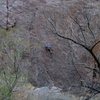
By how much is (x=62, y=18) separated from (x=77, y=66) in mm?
3568

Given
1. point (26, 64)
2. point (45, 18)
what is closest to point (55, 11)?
point (45, 18)

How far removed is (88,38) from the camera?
814 cm

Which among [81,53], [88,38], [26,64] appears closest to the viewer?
[88,38]

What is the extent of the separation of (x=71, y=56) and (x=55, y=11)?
2533 millimetres

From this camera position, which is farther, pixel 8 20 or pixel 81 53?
pixel 8 20

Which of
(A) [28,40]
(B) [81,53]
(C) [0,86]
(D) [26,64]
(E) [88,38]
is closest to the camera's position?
(C) [0,86]

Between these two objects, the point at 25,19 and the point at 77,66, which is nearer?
the point at 77,66

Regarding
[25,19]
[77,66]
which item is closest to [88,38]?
[77,66]

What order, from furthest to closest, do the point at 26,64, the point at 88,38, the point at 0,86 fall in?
the point at 26,64 → the point at 88,38 → the point at 0,86

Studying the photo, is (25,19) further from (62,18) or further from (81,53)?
(81,53)

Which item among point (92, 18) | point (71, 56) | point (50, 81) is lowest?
point (50, 81)

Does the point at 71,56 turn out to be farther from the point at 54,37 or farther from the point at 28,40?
the point at 28,40

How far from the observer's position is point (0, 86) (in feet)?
23.2

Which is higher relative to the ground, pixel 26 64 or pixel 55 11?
pixel 55 11
